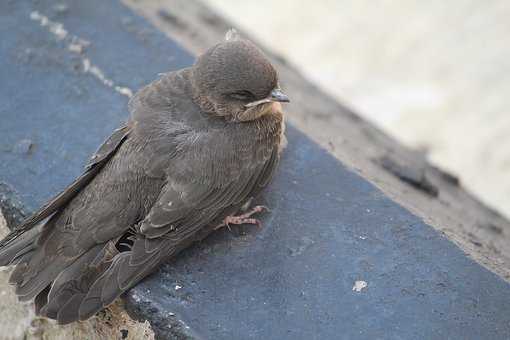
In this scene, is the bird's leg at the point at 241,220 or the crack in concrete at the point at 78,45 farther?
the crack in concrete at the point at 78,45

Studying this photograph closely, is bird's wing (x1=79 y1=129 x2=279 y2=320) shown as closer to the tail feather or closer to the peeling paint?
the tail feather

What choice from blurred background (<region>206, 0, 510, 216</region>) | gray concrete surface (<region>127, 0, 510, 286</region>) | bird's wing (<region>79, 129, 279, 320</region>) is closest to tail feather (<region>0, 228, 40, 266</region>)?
bird's wing (<region>79, 129, 279, 320</region>)

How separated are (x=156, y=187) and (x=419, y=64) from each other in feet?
15.1

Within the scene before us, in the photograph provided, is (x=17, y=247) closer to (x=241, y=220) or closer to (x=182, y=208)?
(x=182, y=208)

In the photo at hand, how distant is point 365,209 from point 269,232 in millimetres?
443

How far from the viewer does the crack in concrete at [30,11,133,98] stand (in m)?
3.95

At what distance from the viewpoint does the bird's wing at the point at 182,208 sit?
3111mm

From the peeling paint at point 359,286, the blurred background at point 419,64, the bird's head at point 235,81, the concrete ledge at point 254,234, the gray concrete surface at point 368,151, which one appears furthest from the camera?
the blurred background at point 419,64

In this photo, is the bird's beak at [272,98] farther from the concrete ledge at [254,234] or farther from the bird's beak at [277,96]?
the concrete ledge at [254,234]

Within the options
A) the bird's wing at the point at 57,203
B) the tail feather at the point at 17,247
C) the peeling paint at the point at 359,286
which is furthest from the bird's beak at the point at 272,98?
the tail feather at the point at 17,247

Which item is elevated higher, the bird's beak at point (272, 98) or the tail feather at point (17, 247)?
the bird's beak at point (272, 98)

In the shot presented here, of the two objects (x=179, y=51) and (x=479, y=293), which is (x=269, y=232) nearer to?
(x=479, y=293)

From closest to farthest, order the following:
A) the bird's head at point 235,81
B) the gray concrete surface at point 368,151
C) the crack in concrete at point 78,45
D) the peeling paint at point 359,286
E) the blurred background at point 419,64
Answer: the peeling paint at point 359,286 < the bird's head at point 235,81 < the gray concrete surface at point 368,151 < the crack in concrete at point 78,45 < the blurred background at point 419,64

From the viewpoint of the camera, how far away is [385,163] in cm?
438
